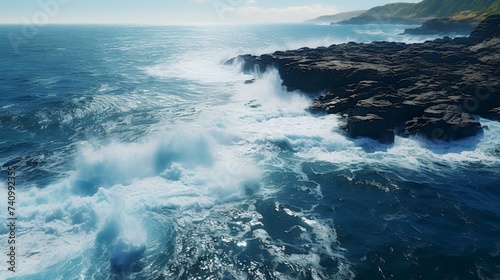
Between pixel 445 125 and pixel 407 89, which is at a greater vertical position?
pixel 407 89

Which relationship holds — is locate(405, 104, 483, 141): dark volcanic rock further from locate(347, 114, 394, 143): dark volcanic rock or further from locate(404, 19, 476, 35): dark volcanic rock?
locate(404, 19, 476, 35): dark volcanic rock

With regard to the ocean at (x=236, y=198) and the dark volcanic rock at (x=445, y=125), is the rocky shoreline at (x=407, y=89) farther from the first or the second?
the ocean at (x=236, y=198)

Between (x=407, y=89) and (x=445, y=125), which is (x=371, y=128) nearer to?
(x=445, y=125)

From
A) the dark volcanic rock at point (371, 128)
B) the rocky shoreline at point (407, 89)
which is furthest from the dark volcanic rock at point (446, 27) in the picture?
the dark volcanic rock at point (371, 128)

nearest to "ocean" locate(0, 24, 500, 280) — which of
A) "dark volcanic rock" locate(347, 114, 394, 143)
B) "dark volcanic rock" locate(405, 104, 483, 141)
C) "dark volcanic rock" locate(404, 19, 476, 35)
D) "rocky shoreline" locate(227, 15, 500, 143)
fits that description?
"dark volcanic rock" locate(405, 104, 483, 141)

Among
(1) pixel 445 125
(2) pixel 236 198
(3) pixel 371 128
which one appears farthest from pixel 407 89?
(2) pixel 236 198
